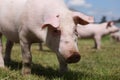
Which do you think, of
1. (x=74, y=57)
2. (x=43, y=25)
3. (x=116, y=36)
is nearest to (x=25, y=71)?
(x=43, y=25)

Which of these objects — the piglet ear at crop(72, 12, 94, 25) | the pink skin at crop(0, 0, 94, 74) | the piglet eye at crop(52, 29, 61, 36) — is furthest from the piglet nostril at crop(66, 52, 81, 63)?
the piglet ear at crop(72, 12, 94, 25)

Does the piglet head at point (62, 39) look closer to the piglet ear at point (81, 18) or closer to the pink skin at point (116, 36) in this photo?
the piglet ear at point (81, 18)

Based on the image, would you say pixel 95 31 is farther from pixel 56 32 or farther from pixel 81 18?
pixel 56 32

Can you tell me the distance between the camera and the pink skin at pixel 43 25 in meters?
4.93

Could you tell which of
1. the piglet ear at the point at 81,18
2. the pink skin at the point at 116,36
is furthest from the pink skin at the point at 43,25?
the pink skin at the point at 116,36

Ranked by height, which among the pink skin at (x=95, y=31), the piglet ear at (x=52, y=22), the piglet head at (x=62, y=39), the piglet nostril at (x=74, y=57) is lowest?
the pink skin at (x=95, y=31)

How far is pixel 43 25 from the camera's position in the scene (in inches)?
194

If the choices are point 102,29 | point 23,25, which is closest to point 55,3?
point 23,25

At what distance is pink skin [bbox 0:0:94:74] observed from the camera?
4.93 meters

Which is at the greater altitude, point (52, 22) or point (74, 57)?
point (52, 22)

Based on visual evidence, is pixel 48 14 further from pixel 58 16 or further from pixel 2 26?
pixel 2 26

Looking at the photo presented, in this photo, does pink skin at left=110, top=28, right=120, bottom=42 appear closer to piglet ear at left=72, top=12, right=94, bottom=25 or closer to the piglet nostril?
piglet ear at left=72, top=12, right=94, bottom=25

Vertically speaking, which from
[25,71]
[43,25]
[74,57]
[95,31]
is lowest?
[95,31]

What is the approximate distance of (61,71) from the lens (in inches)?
248
